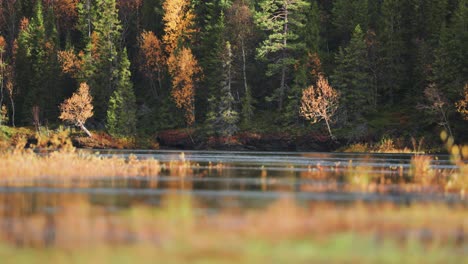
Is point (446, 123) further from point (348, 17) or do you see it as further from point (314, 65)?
point (348, 17)

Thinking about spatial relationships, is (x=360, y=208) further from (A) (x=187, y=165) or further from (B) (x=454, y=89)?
(B) (x=454, y=89)

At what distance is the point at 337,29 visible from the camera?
313 feet

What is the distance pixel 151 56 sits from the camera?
9412 cm

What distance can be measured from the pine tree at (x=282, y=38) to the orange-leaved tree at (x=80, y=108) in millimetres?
21113

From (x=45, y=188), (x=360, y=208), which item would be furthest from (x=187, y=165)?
(x=360, y=208)

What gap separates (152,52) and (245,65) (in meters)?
12.3

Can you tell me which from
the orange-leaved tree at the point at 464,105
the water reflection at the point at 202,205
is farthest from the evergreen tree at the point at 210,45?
the water reflection at the point at 202,205

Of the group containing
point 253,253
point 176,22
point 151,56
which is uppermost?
point 176,22

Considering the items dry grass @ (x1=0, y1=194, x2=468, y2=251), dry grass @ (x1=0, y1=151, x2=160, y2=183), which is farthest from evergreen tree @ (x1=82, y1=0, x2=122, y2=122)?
dry grass @ (x1=0, y1=194, x2=468, y2=251)

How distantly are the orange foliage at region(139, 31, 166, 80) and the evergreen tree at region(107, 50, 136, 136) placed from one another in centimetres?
357

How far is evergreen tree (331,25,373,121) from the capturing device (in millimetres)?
80375

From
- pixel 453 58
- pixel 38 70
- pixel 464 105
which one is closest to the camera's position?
pixel 464 105

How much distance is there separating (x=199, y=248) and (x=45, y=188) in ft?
44.8

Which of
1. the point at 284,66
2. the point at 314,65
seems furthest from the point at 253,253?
the point at 284,66
